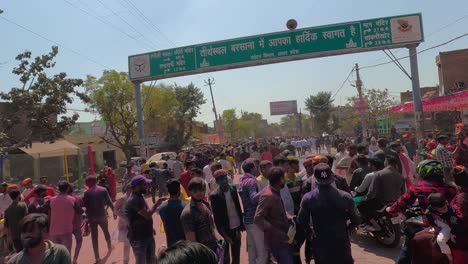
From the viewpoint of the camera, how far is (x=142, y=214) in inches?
211

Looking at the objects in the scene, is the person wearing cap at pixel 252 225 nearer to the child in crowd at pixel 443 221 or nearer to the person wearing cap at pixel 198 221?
the person wearing cap at pixel 198 221

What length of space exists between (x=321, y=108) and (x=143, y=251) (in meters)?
64.2

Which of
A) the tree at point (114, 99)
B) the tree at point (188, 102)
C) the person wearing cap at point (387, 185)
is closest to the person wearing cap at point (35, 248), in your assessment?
the person wearing cap at point (387, 185)

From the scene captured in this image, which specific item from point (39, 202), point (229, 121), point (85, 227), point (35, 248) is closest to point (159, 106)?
point (85, 227)

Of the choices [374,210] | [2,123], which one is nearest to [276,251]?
[374,210]

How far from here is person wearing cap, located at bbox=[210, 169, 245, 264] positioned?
516 centimetres

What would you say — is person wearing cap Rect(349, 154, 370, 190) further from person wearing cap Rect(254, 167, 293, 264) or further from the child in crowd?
the child in crowd

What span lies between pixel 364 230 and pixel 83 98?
1433cm

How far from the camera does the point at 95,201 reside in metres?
7.44

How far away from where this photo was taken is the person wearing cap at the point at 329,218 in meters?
4.04

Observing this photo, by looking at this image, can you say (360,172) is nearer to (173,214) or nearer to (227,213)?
(227,213)

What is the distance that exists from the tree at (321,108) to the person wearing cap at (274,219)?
63.8m

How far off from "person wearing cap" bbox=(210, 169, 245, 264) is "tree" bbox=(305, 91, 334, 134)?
63.4 m

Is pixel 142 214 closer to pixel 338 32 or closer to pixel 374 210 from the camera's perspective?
pixel 374 210
